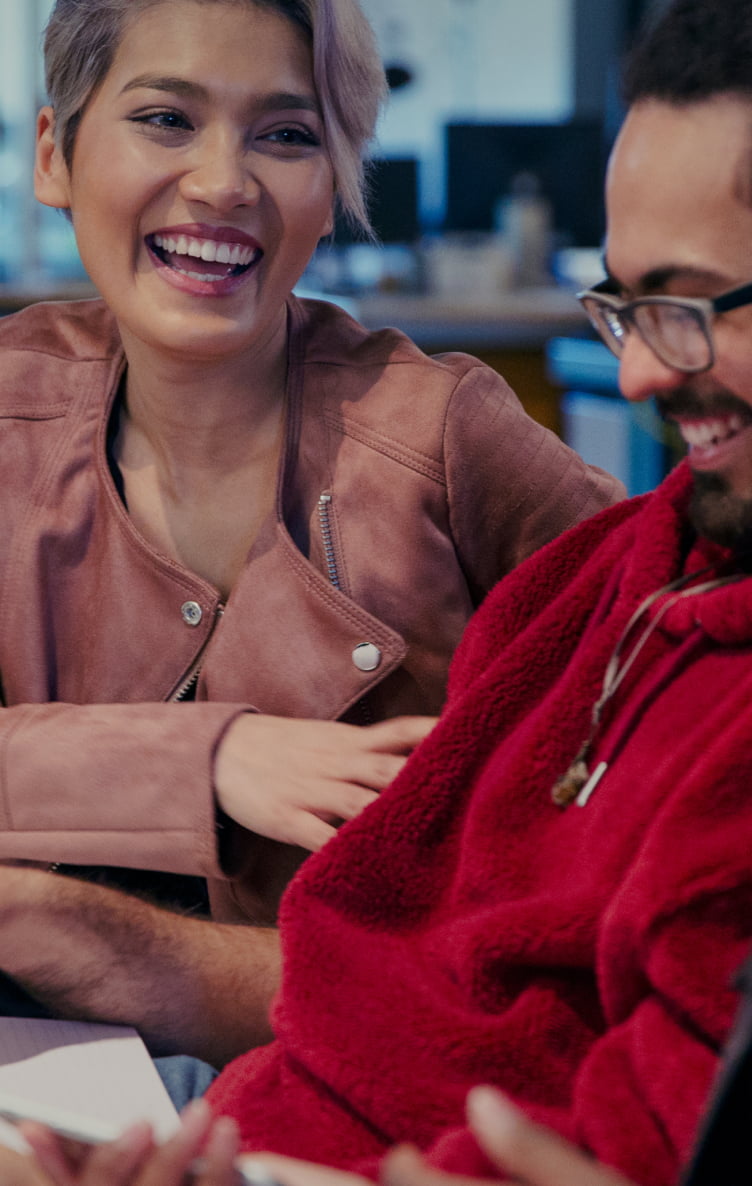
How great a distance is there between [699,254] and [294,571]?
2.47ft

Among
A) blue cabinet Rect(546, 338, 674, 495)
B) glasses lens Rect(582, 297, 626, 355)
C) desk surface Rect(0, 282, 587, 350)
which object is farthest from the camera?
desk surface Rect(0, 282, 587, 350)

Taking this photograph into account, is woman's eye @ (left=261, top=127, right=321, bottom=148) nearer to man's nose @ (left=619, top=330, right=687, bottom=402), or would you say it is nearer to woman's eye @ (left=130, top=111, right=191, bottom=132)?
woman's eye @ (left=130, top=111, right=191, bottom=132)

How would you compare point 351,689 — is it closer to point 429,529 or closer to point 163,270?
point 429,529

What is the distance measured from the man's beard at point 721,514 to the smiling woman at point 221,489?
52 cm

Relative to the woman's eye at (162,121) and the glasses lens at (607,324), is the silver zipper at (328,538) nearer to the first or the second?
the woman's eye at (162,121)

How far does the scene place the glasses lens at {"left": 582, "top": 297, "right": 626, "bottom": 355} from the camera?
3.55ft

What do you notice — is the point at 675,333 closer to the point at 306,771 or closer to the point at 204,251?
the point at 306,771

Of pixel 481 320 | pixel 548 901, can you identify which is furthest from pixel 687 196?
pixel 481 320

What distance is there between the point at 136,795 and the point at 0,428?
0.54m

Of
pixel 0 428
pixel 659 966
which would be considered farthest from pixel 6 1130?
pixel 0 428

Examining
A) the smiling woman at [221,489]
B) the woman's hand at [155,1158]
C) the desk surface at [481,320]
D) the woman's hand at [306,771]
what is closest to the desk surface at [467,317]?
the desk surface at [481,320]

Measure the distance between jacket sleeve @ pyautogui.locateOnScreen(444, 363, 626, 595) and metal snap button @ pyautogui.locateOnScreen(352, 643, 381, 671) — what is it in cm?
18

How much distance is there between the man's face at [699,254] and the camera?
955 millimetres

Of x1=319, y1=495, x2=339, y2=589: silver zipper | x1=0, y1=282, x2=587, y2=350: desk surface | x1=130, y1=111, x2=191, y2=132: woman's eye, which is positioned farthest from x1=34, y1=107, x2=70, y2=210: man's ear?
x1=0, y1=282, x2=587, y2=350: desk surface
